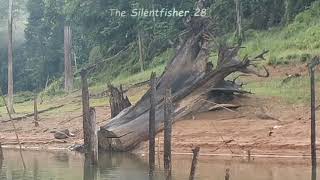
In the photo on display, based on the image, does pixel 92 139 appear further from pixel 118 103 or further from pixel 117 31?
pixel 117 31

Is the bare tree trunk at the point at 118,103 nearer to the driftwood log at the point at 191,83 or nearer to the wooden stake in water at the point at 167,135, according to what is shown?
the driftwood log at the point at 191,83

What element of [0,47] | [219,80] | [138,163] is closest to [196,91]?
[219,80]

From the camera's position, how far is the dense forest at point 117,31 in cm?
5069

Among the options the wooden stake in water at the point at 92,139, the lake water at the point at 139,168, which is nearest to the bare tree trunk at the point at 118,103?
the lake water at the point at 139,168

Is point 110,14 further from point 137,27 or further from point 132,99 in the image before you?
point 132,99

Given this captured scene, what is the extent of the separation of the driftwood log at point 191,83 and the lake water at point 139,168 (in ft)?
5.47

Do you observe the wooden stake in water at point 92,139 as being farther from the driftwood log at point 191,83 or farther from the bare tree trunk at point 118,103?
the bare tree trunk at point 118,103

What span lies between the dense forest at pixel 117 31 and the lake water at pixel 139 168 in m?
18.2

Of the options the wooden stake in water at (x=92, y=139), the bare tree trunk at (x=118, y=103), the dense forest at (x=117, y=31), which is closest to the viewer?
the wooden stake in water at (x=92, y=139)

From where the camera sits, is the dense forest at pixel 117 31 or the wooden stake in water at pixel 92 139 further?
the dense forest at pixel 117 31

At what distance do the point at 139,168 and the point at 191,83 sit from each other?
7344 millimetres

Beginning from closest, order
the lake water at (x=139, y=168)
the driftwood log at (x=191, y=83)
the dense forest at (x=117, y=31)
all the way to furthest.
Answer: the lake water at (x=139, y=168), the driftwood log at (x=191, y=83), the dense forest at (x=117, y=31)

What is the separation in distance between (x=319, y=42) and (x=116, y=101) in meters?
12.7

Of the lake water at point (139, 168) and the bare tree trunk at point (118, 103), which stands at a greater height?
the bare tree trunk at point (118, 103)
